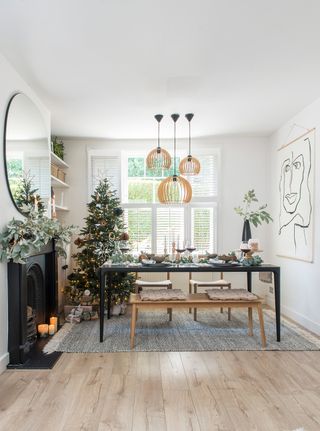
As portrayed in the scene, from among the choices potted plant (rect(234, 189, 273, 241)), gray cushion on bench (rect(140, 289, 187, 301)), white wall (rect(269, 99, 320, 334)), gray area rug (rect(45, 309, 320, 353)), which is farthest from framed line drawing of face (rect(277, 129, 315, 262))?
gray cushion on bench (rect(140, 289, 187, 301))

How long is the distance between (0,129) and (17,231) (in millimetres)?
885

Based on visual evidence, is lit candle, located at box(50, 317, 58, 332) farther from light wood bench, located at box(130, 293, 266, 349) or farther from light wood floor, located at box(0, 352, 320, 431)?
light wood bench, located at box(130, 293, 266, 349)

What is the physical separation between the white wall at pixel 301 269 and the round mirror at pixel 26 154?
309 cm

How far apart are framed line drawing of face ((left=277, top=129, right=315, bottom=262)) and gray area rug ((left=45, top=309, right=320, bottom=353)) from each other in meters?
0.96

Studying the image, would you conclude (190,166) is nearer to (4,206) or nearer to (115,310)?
(4,206)

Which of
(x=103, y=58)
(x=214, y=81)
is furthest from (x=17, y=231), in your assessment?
(x=214, y=81)

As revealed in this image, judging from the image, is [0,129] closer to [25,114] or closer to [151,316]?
[25,114]

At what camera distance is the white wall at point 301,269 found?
11.7ft

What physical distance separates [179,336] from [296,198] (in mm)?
2270

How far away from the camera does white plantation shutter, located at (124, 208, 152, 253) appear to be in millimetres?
5055

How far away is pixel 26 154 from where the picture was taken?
3.03 m

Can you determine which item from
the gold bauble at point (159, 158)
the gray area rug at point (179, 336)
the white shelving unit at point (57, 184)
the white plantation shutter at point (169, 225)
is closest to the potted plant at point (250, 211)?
the white plantation shutter at point (169, 225)

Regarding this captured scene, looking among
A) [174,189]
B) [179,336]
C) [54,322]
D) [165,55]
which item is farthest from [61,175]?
[179,336]

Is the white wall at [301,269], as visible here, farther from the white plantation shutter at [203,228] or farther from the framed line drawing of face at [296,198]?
the white plantation shutter at [203,228]
